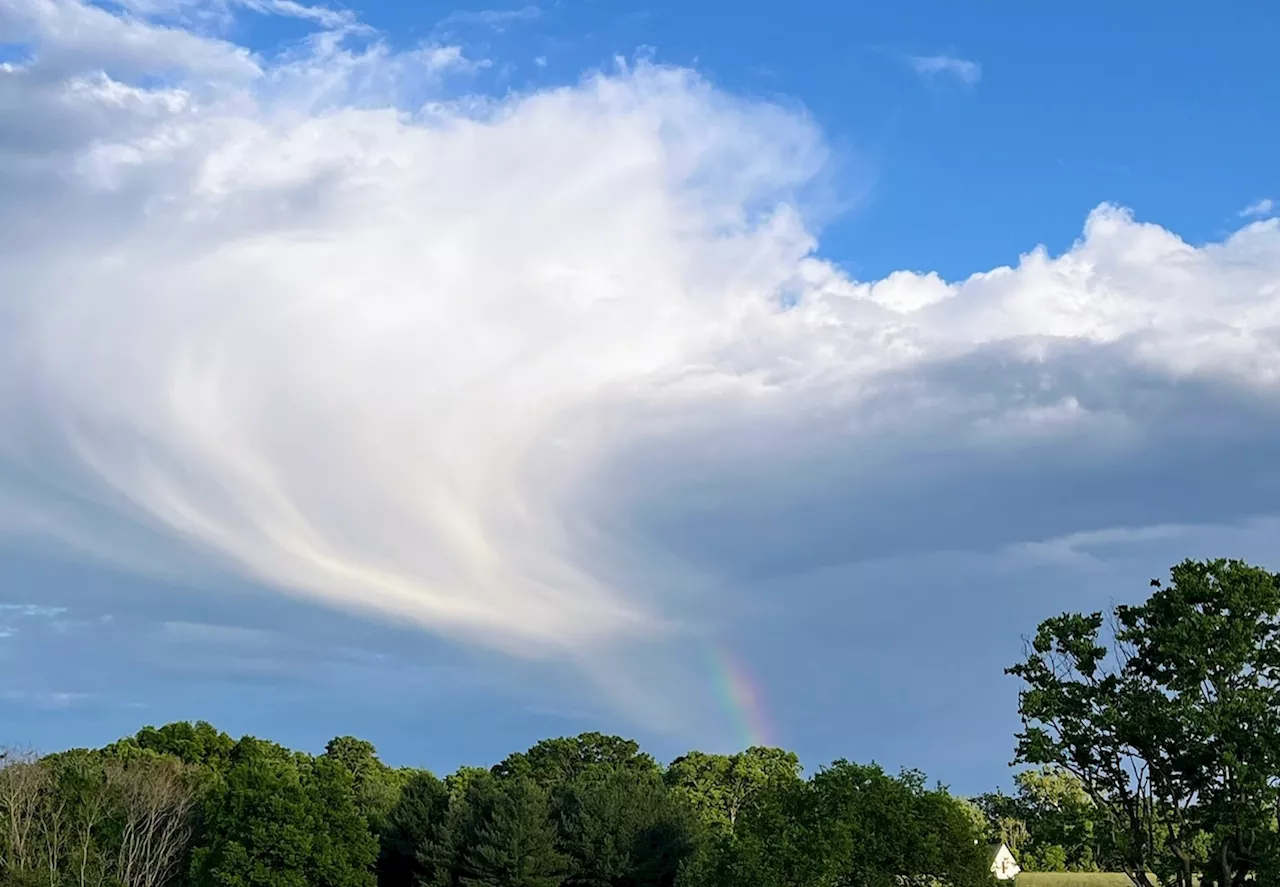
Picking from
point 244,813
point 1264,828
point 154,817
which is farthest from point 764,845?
point 154,817

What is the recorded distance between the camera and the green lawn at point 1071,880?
8244 cm

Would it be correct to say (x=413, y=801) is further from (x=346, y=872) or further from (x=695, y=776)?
(x=695, y=776)

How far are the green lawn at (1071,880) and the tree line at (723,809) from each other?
1037 cm

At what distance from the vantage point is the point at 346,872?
70625mm

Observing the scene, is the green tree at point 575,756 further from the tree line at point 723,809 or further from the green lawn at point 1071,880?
the green lawn at point 1071,880

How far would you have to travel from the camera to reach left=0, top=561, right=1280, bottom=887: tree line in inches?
1421

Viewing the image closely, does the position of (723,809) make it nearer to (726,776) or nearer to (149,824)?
(726,776)

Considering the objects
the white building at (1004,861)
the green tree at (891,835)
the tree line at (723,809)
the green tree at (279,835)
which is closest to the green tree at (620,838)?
the tree line at (723,809)

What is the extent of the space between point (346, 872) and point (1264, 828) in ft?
163

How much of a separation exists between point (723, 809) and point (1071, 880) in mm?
28006

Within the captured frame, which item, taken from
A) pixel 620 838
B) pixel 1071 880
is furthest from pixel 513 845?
pixel 1071 880

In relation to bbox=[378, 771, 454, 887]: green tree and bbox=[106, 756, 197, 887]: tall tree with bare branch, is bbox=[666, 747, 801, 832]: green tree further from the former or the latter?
bbox=[106, 756, 197, 887]: tall tree with bare branch

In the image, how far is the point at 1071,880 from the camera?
8688 cm

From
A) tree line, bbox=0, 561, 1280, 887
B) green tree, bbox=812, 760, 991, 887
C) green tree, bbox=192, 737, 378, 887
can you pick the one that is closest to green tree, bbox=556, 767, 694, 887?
tree line, bbox=0, 561, 1280, 887
